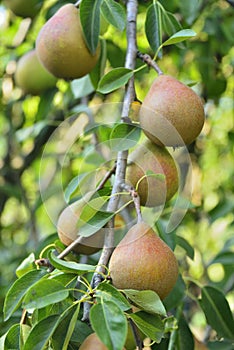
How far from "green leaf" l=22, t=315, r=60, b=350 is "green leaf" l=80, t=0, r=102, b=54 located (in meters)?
0.50

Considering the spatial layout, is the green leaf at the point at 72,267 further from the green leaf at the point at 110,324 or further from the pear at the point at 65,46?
the pear at the point at 65,46

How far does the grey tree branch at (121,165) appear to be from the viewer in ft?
2.56

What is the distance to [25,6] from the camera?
1.45 m

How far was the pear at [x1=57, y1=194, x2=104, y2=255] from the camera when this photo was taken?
2.99ft

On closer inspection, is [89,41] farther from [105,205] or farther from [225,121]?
[225,121]

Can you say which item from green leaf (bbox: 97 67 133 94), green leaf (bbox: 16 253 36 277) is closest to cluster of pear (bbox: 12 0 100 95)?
green leaf (bbox: 97 67 133 94)

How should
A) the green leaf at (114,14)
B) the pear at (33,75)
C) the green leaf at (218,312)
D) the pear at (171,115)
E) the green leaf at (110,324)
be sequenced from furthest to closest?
the pear at (33,75)
the green leaf at (218,312)
the green leaf at (114,14)
the pear at (171,115)
the green leaf at (110,324)

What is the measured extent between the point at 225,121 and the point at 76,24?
146cm

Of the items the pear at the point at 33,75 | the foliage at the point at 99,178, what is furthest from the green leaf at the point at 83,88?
the pear at the point at 33,75

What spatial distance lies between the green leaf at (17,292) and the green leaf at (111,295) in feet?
0.40

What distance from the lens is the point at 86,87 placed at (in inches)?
55.2

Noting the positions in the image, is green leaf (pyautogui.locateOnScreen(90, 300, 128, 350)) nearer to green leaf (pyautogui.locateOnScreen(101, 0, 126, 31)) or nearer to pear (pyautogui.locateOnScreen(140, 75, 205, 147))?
pear (pyautogui.locateOnScreen(140, 75, 205, 147))

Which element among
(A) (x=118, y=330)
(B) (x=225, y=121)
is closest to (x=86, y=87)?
(A) (x=118, y=330)

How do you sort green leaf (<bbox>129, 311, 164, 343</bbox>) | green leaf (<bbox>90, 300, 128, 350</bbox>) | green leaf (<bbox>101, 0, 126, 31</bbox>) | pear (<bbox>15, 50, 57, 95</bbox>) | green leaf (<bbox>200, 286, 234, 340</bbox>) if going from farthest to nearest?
1. pear (<bbox>15, 50, 57, 95</bbox>)
2. green leaf (<bbox>200, 286, 234, 340</bbox>)
3. green leaf (<bbox>101, 0, 126, 31</bbox>)
4. green leaf (<bbox>129, 311, 164, 343</bbox>)
5. green leaf (<bbox>90, 300, 128, 350</bbox>)
